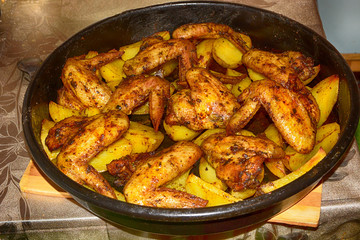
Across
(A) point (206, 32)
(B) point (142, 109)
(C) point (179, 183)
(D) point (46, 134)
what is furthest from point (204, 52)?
(D) point (46, 134)

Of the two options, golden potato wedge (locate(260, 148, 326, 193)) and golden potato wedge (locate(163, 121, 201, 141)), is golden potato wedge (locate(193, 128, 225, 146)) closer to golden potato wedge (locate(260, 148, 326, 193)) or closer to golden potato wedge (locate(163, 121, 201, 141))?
golden potato wedge (locate(163, 121, 201, 141))

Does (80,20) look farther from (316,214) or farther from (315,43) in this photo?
(316,214)

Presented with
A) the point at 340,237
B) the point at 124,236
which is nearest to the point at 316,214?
the point at 340,237

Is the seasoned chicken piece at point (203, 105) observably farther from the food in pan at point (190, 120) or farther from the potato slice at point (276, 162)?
the potato slice at point (276, 162)

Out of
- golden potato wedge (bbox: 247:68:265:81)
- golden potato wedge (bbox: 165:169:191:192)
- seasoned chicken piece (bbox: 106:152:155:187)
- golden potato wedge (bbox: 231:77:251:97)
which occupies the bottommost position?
golden potato wedge (bbox: 165:169:191:192)

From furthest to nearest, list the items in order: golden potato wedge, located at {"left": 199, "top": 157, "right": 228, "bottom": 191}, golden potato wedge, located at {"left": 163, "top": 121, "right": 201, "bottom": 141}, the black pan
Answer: golden potato wedge, located at {"left": 163, "top": 121, "right": 201, "bottom": 141} < golden potato wedge, located at {"left": 199, "top": 157, "right": 228, "bottom": 191} < the black pan

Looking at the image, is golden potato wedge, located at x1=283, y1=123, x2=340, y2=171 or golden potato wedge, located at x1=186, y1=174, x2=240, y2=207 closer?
golden potato wedge, located at x1=186, y1=174, x2=240, y2=207

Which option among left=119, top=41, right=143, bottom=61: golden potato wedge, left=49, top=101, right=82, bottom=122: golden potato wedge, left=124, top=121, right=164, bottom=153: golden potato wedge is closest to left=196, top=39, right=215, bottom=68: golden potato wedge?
left=119, top=41, right=143, bottom=61: golden potato wedge
